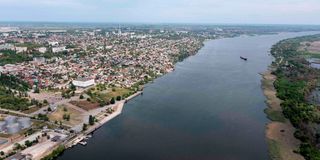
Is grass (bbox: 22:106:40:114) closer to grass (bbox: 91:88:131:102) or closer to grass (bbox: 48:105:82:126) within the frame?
grass (bbox: 48:105:82:126)

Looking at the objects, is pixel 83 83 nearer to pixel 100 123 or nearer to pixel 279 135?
pixel 100 123

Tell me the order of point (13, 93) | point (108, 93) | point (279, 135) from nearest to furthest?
1. point (279, 135)
2. point (13, 93)
3. point (108, 93)

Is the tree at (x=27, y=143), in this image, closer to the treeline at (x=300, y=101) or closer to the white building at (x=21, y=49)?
the treeline at (x=300, y=101)

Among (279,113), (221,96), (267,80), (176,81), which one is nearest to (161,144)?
(279,113)

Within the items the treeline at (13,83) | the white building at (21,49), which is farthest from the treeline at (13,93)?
the white building at (21,49)

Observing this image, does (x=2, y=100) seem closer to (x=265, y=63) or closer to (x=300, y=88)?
(x=300, y=88)

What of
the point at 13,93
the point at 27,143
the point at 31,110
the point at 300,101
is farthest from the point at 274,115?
the point at 13,93
